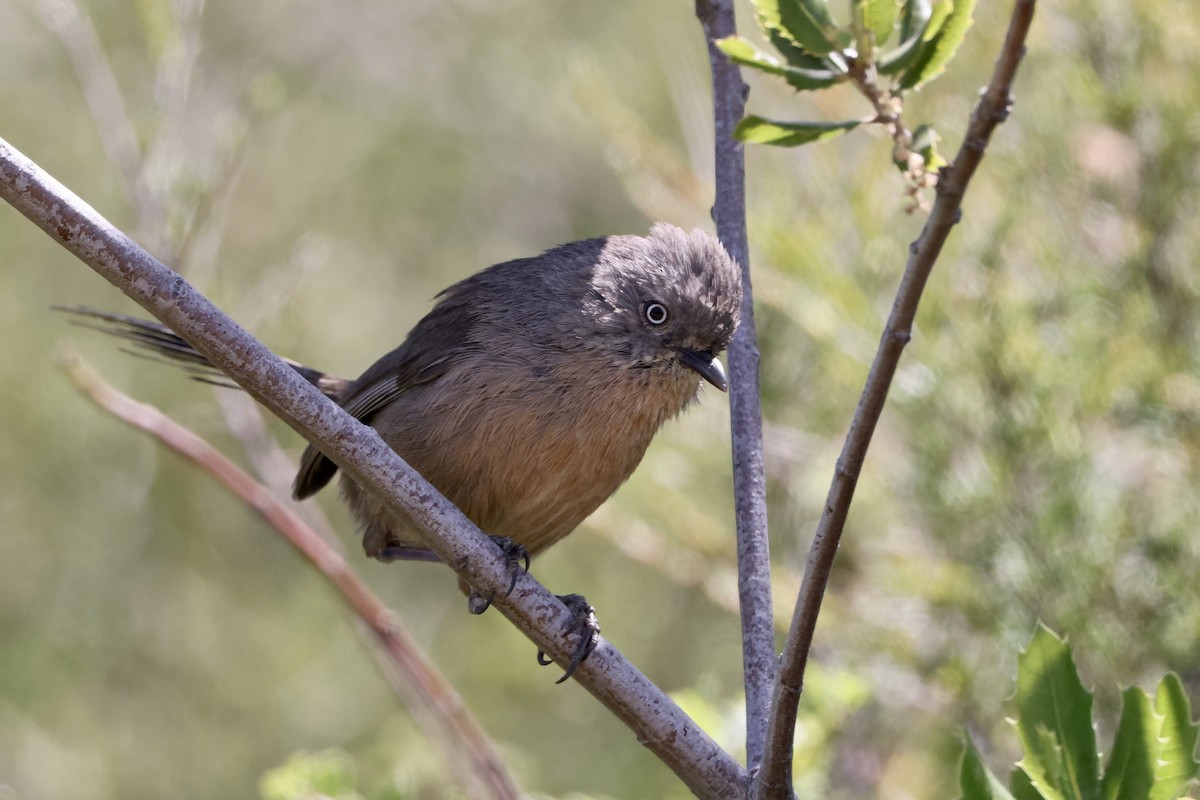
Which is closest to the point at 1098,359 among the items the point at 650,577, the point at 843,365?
the point at 843,365

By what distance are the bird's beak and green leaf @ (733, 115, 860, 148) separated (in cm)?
160

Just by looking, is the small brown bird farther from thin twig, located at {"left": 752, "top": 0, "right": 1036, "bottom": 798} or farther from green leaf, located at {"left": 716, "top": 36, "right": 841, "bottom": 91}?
green leaf, located at {"left": 716, "top": 36, "right": 841, "bottom": 91}

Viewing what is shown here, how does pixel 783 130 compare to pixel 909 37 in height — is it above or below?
below

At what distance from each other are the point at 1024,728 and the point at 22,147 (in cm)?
782

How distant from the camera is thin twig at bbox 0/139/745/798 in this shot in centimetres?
223

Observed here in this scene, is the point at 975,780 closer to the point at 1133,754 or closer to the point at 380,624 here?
the point at 1133,754

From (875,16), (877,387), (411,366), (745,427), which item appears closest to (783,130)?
(875,16)

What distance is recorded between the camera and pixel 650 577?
319 inches

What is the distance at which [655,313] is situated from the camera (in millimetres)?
3789

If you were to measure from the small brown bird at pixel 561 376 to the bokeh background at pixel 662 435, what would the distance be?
2.37 ft

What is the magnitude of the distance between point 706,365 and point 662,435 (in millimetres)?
1549

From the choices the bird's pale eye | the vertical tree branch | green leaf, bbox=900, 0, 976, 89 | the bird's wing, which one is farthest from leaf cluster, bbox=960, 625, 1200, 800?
the bird's wing

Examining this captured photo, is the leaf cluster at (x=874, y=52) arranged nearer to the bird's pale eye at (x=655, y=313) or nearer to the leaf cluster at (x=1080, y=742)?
the leaf cluster at (x=1080, y=742)

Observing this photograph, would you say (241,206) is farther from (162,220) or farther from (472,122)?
(162,220)
